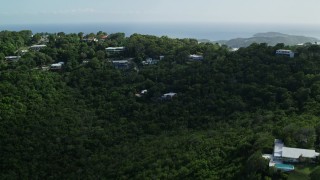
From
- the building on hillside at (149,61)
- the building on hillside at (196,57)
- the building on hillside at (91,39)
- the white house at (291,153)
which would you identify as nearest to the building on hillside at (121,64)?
the building on hillside at (149,61)

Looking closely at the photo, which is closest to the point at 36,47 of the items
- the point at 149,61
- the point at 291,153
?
the point at 149,61

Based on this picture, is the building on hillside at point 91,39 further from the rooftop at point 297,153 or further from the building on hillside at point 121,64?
the rooftop at point 297,153

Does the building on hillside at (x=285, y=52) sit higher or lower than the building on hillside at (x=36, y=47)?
higher

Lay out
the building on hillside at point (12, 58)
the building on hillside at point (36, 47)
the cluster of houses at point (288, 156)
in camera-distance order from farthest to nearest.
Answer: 1. the building on hillside at point (36, 47)
2. the building on hillside at point (12, 58)
3. the cluster of houses at point (288, 156)

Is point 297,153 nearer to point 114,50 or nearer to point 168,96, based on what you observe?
point 168,96

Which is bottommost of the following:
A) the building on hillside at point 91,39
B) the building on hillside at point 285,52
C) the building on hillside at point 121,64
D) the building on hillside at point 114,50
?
the building on hillside at point 121,64

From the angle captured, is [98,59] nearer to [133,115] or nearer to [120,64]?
[120,64]

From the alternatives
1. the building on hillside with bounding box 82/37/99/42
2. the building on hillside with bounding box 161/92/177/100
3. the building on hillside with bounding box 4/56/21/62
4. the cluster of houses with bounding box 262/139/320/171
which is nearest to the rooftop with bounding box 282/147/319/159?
the cluster of houses with bounding box 262/139/320/171

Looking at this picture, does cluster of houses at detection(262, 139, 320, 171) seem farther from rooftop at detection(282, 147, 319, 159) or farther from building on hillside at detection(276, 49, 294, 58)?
building on hillside at detection(276, 49, 294, 58)
